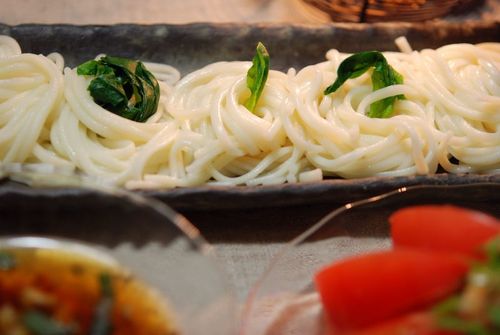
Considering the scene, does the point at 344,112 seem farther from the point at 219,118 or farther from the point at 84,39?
the point at 84,39

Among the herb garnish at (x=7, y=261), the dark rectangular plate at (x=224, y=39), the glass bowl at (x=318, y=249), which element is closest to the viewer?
the herb garnish at (x=7, y=261)

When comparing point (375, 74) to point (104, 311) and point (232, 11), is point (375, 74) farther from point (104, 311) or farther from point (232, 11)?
point (104, 311)

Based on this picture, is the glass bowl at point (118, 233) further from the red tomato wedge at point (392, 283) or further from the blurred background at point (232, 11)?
the blurred background at point (232, 11)

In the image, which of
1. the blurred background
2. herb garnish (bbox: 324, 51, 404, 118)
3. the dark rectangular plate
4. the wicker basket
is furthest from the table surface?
herb garnish (bbox: 324, 51, 404, 118)

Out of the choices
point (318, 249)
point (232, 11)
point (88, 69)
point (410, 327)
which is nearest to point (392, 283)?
point (410, 327)

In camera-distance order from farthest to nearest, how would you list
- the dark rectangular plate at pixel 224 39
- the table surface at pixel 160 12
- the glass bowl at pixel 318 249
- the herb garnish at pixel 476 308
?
the table surface at pixel 160 12 → the dark rectangular plate at pixel 224 39 → the glass bowl at pixel 318 249 → the herb garnish at pixel 476 308

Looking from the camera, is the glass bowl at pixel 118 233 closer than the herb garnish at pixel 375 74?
Yes

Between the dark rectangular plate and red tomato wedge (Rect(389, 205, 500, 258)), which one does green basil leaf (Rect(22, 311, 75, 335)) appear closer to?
red tomato wedge (Rect(389, 205, 500, 258))

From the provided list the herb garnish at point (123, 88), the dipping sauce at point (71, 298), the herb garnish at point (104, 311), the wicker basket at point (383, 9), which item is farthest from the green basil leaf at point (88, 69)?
the wicker basket at point (383, 9)
